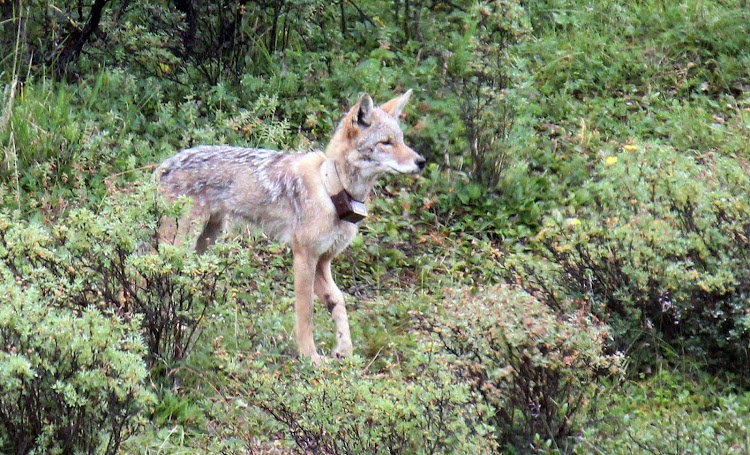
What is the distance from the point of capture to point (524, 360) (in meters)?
5.47

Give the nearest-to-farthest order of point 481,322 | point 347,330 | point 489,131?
point 481,322 → point 347,330 → point 489,131

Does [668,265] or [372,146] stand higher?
[372,146]

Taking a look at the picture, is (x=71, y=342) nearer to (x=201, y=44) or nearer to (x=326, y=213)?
(x=326, y=213)

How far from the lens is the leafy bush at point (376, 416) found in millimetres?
4668

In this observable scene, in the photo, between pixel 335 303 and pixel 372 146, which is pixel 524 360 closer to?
pixel 335 303

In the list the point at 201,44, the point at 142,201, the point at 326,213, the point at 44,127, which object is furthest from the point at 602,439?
the point at 201,44

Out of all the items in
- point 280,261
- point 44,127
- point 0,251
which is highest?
point 0,251

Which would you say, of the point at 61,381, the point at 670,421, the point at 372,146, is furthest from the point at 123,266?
the point at 670,421

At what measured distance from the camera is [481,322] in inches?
214

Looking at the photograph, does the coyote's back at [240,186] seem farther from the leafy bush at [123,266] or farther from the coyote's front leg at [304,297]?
the leafy bush at [123,266]

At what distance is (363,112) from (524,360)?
97.5 inches

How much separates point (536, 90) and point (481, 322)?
18.4 feet

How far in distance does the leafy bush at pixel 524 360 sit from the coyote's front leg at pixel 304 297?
53.9 inches

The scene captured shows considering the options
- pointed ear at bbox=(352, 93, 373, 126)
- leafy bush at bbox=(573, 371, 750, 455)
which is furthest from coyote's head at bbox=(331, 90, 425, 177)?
leafy bush at bbox=(573, 371, 750, 455)
